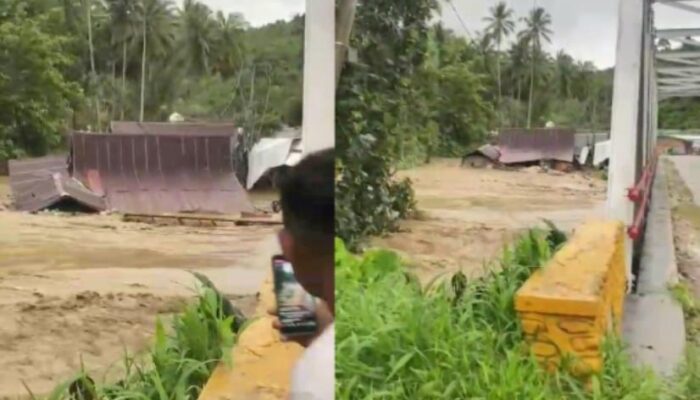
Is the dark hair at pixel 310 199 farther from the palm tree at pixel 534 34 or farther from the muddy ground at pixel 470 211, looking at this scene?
the palm tree at pixel 534 34

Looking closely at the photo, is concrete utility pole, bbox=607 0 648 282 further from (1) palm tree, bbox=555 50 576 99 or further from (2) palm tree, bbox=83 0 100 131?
(2) palm tree, bbox=83 0 100 131

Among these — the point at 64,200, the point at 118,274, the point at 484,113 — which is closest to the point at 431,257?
the point at 484,113

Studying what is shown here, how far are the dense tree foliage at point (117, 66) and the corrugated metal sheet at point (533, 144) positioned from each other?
0.91 m

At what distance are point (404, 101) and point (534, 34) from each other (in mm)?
672

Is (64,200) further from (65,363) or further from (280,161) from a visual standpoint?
(280,161)

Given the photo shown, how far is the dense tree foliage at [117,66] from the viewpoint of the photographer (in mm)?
1170

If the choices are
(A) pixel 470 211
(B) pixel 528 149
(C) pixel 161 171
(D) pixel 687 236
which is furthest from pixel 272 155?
(D) pixel 687 236

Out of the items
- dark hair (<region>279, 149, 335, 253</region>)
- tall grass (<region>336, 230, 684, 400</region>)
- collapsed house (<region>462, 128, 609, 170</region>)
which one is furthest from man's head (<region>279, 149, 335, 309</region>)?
collapsed house (<region>462, 128, 609, 170</region>)

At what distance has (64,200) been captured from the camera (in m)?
1.16

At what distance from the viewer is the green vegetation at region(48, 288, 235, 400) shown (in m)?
1.34

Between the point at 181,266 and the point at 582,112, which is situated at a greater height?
the point at 582,112

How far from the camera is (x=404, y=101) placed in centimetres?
182

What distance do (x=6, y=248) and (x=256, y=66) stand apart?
18.4 inches

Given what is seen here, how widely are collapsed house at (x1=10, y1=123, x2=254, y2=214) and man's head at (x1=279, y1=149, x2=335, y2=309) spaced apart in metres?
0.07
